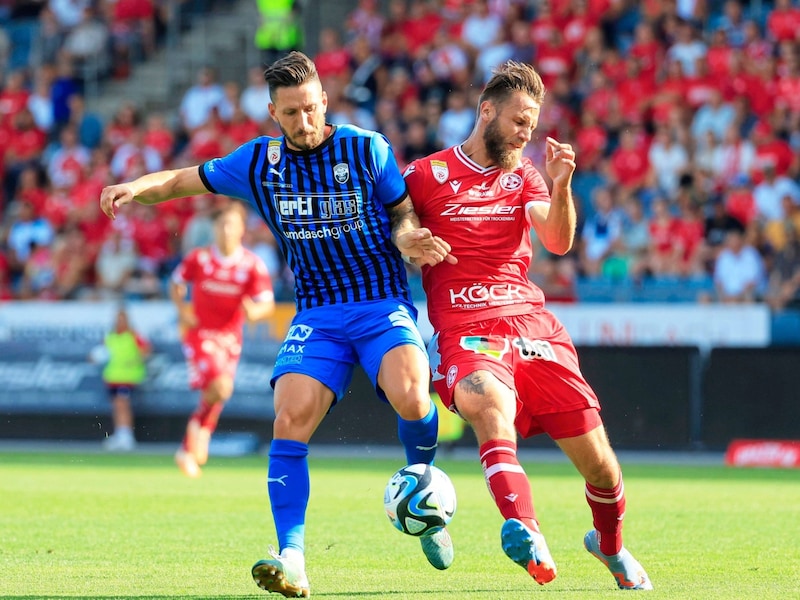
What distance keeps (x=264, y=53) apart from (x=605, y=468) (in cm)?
1898

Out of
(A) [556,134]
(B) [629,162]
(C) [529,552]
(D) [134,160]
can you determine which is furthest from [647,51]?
(C) [529,552]

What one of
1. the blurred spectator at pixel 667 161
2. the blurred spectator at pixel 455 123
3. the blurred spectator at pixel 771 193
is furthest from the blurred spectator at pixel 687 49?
the blurred spectator at pixel 455 123

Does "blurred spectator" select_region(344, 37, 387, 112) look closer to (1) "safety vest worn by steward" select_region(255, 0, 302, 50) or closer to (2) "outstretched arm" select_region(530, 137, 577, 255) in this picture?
(1) "safety vest worn by steward" select_region(255, 0, 302, 50)

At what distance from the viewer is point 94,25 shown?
25.9 meters

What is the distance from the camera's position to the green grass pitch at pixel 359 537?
264 inches

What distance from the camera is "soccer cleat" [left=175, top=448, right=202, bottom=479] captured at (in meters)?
13.7

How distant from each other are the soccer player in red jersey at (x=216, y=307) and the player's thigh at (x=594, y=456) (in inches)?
301

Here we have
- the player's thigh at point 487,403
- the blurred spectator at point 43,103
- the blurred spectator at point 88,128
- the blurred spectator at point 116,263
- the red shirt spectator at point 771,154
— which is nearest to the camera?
the player's thigh at point 487,403

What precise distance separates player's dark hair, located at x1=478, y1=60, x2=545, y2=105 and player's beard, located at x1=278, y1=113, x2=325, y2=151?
2.67 feet

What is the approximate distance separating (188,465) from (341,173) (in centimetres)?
745

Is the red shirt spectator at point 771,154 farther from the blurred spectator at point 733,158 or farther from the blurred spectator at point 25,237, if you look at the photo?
the blurred spectator at point 25,237

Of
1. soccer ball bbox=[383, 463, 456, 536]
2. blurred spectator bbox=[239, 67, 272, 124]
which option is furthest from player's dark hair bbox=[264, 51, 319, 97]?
blurred spectator bbox=[239, 67, 272, 124]

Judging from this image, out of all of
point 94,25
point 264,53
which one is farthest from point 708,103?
point 94,25

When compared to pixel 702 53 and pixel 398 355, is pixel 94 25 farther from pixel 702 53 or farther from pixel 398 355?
pixel 398 355
